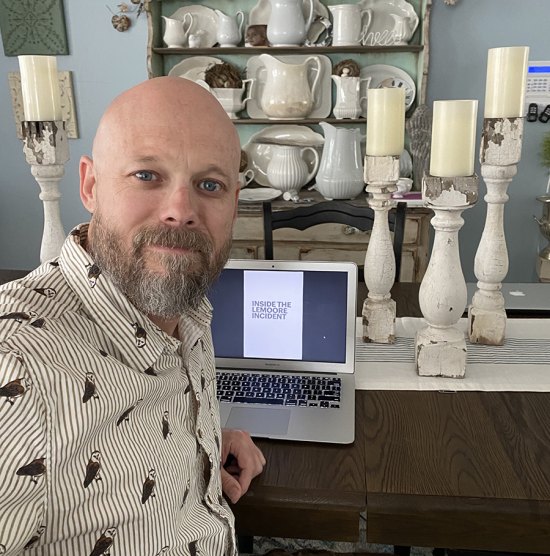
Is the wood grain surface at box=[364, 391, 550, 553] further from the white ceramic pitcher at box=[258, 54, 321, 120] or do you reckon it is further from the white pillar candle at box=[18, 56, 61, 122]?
the white ceramic pitcher at box=[258, 54, 321, 120]

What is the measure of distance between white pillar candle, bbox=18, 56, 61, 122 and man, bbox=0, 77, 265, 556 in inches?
24.6

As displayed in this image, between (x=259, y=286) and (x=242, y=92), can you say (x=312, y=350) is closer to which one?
(x=259, y=286)

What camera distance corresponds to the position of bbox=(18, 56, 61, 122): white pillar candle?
4.34 feet

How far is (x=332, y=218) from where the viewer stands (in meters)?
1.86

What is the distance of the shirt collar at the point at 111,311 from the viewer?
690mm

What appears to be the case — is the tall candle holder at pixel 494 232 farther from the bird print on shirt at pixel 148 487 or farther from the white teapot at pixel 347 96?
the white teapot at pixel 347 96

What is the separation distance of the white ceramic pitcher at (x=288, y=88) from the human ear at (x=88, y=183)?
2148 mm

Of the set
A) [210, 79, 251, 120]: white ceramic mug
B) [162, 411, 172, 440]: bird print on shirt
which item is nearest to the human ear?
[162, 411, 172, 440]: bird print on shirt

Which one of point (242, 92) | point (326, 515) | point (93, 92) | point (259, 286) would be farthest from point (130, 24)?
point (326, 515)

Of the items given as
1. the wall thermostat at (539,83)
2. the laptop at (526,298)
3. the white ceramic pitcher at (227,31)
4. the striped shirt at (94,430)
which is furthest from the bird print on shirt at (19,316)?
the wall thermostat at (539,83)

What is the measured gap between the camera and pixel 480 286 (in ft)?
4.42

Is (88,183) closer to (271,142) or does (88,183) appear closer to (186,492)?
(186,492)

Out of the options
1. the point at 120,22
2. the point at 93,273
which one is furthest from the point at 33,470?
the point at 120,22

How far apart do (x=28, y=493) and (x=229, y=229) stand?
45cm
